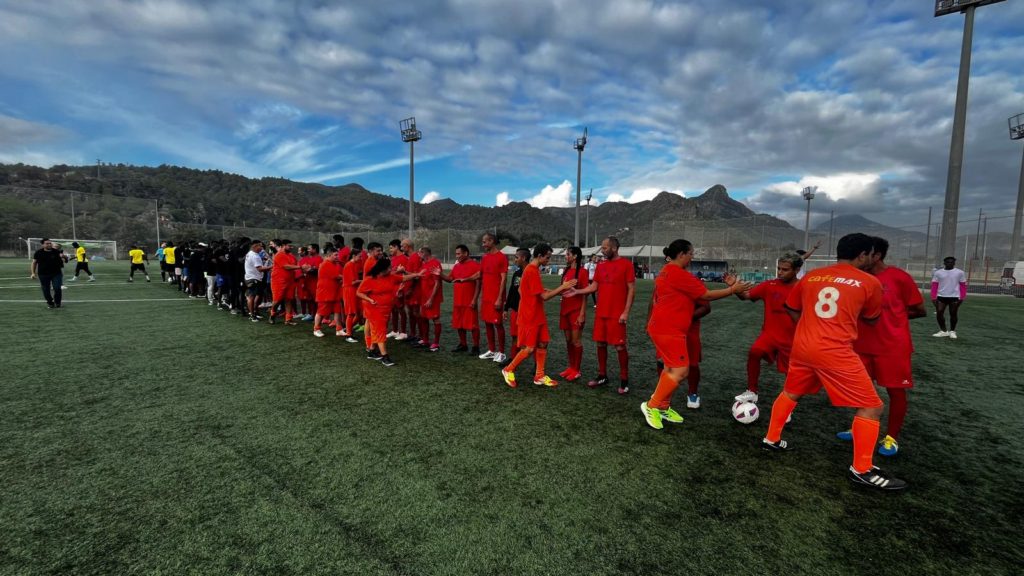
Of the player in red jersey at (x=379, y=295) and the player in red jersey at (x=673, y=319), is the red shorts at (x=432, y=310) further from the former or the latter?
the player in red jersey at (x=673, y=319)

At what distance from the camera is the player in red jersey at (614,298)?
518cm

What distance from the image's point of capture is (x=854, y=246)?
→ 3.41 m

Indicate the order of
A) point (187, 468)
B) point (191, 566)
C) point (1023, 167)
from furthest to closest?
point (1023, 167) < point (187, 468) < point (191, 566)

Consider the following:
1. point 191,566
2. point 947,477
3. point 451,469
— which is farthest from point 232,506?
point 947,477

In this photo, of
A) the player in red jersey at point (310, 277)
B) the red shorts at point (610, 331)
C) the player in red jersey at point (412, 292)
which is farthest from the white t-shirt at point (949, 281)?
the player in red jersey at point (310, 277)

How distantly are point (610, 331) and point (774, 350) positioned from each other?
183 cm

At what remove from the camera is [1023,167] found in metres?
29.4

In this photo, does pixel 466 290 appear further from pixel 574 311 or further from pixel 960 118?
pixel 960 118

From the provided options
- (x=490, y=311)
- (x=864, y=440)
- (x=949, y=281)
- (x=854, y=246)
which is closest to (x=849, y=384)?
(x=864, y=440)

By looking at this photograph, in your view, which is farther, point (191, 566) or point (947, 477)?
point (947, 477)

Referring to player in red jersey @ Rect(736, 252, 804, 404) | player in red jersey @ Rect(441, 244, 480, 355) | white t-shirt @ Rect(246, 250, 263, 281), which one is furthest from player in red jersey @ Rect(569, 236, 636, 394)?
white t-shirt @ Rect(246, 250, 263, 281)

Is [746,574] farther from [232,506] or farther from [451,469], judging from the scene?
[232,506]

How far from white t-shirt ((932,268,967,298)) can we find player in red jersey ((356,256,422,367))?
12000 mm

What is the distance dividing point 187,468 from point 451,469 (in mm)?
Result: 2043
